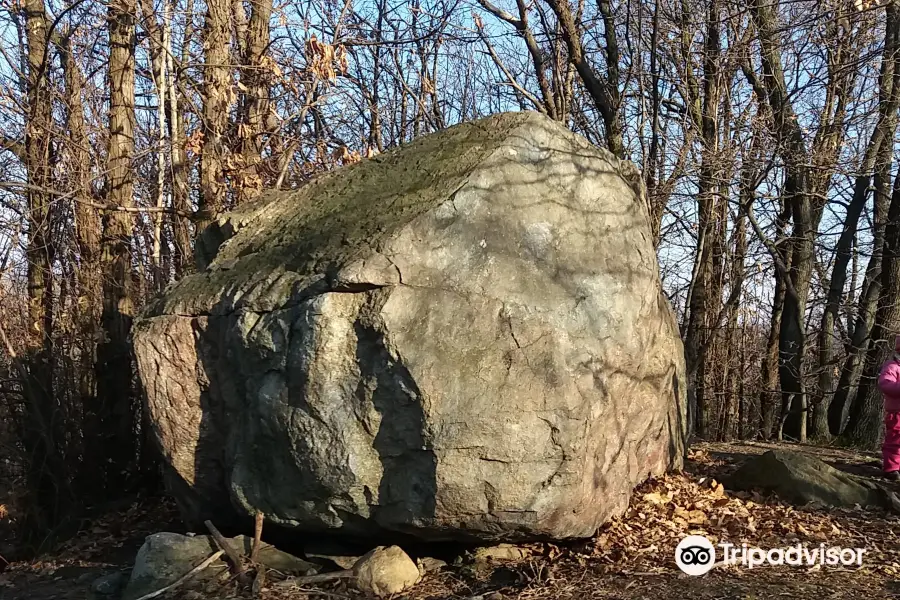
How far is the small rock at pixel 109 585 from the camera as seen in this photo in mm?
4395

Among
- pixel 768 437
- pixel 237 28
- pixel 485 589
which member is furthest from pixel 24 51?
pixel 768 437

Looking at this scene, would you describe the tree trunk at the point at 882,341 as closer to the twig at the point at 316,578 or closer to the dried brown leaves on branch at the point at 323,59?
the dried brown leaves on branch at the point at 323,59

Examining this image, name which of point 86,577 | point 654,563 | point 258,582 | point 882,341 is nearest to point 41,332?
point 86,577

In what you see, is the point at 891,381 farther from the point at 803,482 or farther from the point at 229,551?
the point at 229,551

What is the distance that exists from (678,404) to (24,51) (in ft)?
23.8

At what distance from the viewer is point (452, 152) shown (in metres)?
4.72

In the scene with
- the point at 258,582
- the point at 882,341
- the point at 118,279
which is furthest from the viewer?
the point at 882,341

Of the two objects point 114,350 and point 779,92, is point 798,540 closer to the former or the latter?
point 114,350

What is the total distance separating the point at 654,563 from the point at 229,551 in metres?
2.52

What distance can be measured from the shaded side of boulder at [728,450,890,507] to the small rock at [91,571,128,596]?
4.40 metres

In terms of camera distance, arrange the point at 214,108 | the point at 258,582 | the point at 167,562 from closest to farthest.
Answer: the point at 258,582 < the point at 167,562 < the point at 214,108

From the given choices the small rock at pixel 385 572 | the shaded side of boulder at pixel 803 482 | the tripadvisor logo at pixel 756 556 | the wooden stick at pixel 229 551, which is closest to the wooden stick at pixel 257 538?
the wooden stick at pixel 229 551

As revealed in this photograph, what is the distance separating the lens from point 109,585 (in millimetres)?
4418

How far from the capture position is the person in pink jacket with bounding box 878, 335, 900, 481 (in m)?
5.64
